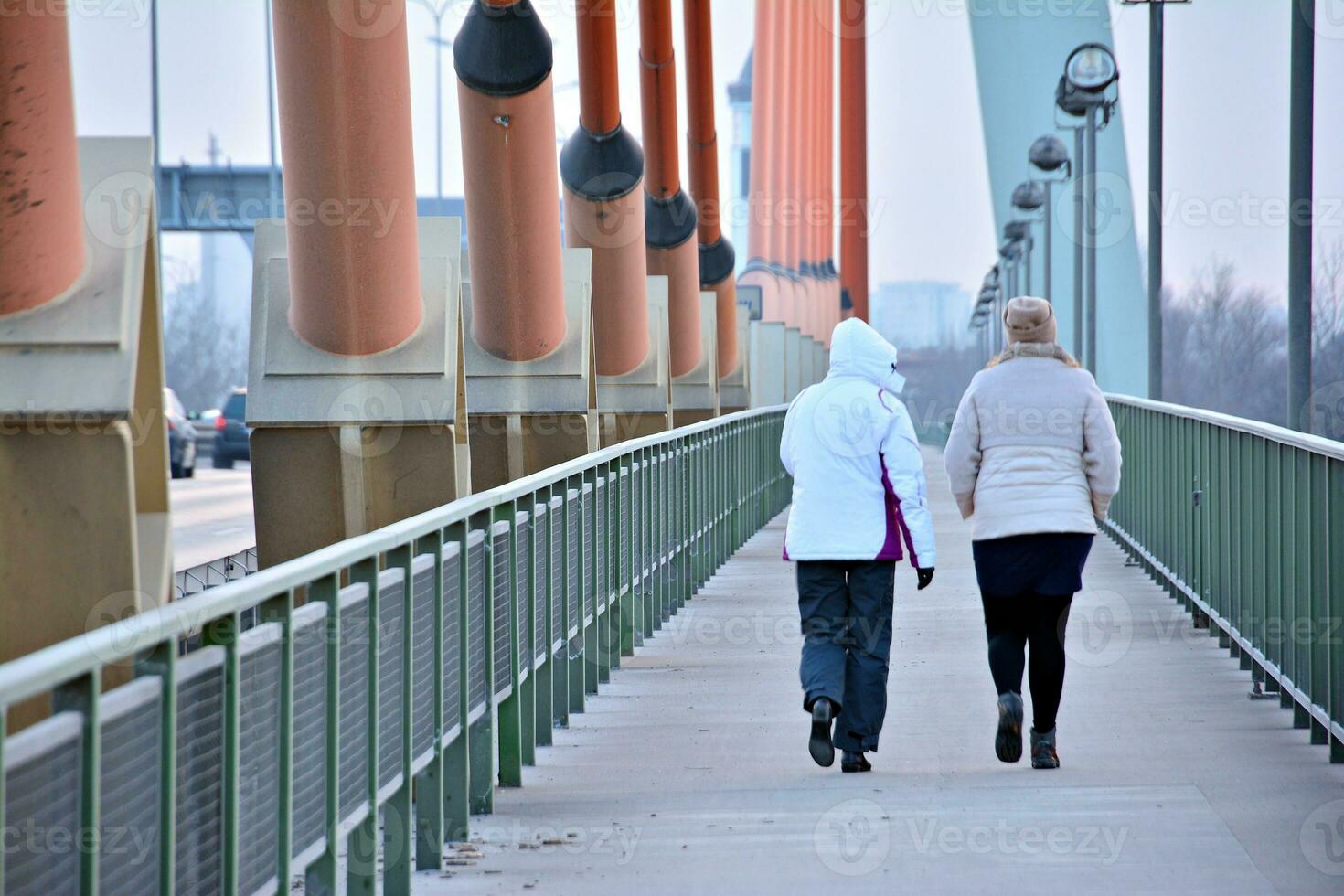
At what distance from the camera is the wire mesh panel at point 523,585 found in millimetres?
7008

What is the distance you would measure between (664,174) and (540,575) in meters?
13.9

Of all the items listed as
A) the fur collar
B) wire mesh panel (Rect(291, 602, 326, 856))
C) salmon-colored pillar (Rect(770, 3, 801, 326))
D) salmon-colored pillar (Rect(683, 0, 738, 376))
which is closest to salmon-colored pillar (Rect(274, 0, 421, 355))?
the fur collar

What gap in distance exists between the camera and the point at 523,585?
7.16 metres

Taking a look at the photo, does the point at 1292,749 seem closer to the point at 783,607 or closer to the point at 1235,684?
the point at 1235,684

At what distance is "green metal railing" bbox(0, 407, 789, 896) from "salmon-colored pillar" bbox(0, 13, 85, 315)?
4.31 feet

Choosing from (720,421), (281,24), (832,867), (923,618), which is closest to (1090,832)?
(832,867)

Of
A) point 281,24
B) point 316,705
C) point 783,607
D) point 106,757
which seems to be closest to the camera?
point 106,757

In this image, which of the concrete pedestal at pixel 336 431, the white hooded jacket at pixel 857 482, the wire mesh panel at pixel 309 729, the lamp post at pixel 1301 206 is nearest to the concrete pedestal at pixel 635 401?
the lamp post at pixel 1301 206

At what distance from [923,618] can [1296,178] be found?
3.45 m

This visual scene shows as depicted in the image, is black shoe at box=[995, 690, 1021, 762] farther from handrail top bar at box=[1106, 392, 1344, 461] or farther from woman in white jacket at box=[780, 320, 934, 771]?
handrail top bar at box=[1106, 392, 1344, 461]

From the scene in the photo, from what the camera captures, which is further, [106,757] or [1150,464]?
[1150,464]

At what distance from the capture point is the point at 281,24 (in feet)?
29.1

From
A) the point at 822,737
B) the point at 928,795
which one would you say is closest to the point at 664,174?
the point at 822,737

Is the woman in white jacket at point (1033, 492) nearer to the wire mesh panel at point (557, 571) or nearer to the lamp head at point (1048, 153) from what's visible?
the wire mesh panel at point (557, 571)
